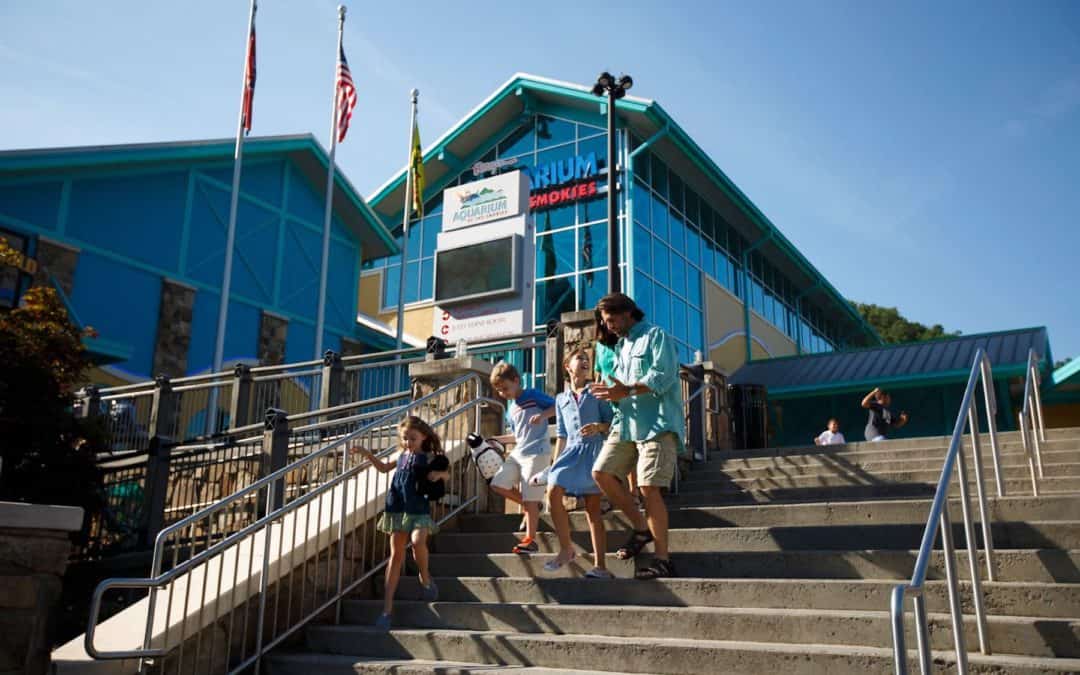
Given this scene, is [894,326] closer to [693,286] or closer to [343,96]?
[693,286]

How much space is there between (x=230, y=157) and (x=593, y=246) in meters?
9.91

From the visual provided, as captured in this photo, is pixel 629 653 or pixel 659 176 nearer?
pixel 629 653

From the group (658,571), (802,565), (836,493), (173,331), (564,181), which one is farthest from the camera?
(564,181)

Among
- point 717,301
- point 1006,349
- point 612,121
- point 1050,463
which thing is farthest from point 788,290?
point 1050,463

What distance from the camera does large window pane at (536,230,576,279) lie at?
1003 inches

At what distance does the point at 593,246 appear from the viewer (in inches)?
980

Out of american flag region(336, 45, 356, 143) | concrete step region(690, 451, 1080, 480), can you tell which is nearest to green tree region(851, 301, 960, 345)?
american flag region(336, 45, 356, 143)

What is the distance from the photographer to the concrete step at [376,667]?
16.2 feet

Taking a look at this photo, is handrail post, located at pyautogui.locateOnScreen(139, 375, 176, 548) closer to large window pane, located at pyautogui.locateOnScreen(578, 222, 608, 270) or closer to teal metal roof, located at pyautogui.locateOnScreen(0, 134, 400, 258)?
teal metal roof, located at pyautogui.locateOnScreen(0, 134, 400, 258)

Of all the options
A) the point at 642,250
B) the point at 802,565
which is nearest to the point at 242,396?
the point at 802,565

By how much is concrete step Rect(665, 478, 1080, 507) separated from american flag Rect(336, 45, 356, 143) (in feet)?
56.0

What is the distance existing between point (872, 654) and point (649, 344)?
7.82 feet

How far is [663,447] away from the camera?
5.70 m

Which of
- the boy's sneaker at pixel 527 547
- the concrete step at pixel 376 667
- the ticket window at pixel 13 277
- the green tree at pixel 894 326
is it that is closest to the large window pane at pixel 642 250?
the ticket window at pixel 13 277
